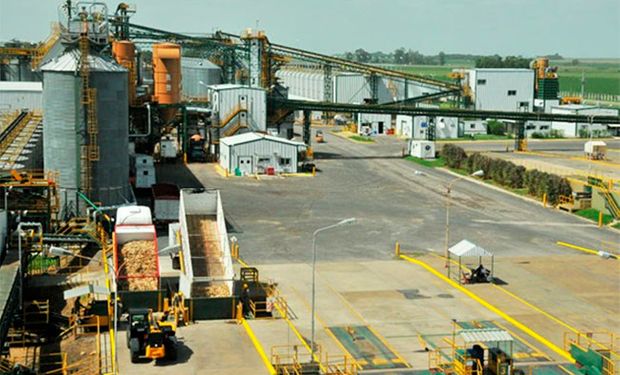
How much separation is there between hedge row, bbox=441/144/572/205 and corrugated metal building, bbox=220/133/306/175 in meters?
15.3

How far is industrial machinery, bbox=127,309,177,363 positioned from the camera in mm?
34312

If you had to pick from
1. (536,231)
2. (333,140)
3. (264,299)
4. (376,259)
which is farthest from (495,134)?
(264,299)

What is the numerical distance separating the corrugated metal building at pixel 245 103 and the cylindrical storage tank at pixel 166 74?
16.8ft

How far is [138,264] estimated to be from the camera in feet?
139

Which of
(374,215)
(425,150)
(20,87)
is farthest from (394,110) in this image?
(20,87)

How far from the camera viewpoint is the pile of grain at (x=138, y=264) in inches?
1634

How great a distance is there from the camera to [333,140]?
119 metres

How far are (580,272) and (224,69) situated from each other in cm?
7848

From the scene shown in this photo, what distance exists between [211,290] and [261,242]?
15330 mm

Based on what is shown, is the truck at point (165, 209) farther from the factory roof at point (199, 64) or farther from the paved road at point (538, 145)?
the factory roof at point (199, 64)

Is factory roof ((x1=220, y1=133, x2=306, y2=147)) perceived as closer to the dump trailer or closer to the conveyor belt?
the conveyor belt

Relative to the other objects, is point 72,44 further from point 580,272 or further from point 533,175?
point 533,175

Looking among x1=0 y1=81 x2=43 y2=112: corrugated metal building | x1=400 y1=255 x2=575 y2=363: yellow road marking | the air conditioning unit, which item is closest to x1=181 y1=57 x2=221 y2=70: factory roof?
the air conditioning unit

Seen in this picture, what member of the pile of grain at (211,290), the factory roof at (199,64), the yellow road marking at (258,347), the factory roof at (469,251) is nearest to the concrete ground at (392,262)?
the yellow road marking at (258,347)
